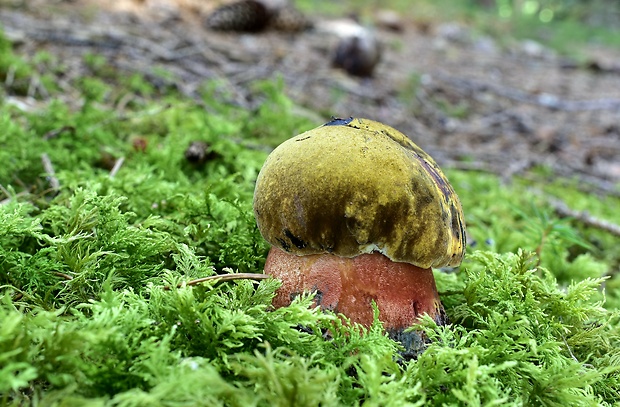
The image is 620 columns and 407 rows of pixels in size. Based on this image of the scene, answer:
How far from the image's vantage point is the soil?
366 centimetres

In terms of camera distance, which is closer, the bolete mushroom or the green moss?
the green moss

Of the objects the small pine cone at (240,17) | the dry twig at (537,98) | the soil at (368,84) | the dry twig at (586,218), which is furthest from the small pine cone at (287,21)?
the dry twig at (586,218)

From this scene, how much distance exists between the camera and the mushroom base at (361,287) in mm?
1232

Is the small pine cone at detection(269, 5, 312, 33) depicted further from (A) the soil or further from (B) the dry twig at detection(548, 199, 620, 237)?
(B) the dry twig at detection(548, 199, 620, 237)

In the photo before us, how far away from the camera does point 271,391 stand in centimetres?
88

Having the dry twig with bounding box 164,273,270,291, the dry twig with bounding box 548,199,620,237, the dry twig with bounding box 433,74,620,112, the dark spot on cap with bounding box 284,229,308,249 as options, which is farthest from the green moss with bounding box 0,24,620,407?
the dry twig with bounding box 433,74,620,112

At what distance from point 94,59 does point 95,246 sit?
100 inches

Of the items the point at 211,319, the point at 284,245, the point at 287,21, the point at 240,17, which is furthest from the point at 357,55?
the point at 211,319

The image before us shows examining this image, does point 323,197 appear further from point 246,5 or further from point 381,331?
point 246,5

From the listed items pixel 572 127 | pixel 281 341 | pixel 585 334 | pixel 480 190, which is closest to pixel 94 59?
pixel 480 190

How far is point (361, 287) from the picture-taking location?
4.08 feet

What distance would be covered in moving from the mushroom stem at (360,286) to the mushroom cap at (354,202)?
0.07 meters

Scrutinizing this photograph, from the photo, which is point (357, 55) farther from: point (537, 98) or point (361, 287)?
point (361, 287)

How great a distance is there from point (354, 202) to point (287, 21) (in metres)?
6.09
